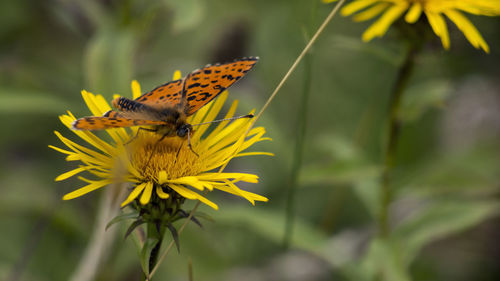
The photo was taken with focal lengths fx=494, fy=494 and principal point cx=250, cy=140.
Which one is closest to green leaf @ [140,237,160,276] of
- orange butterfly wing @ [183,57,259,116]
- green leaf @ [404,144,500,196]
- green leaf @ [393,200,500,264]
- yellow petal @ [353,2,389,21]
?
orange butterfly wing @ [183,57,259,116]

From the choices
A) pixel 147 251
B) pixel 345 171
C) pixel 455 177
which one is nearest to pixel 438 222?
pixel 455 177

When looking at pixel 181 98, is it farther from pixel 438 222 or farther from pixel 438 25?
pixel 438 222

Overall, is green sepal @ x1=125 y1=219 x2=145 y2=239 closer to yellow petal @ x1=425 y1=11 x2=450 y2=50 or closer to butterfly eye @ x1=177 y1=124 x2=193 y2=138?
butterfly eye @ x1=177 y1=124 x2=193 y2=138

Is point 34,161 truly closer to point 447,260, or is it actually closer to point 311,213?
point 311,213

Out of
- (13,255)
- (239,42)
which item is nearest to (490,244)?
(239,42)

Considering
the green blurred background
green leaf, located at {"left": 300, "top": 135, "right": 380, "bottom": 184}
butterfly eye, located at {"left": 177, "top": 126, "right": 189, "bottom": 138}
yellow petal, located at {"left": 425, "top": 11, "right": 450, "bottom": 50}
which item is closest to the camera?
butterfly eye, located at {"left": 177, "top": 126, "right": 189, "bottom": 138}
